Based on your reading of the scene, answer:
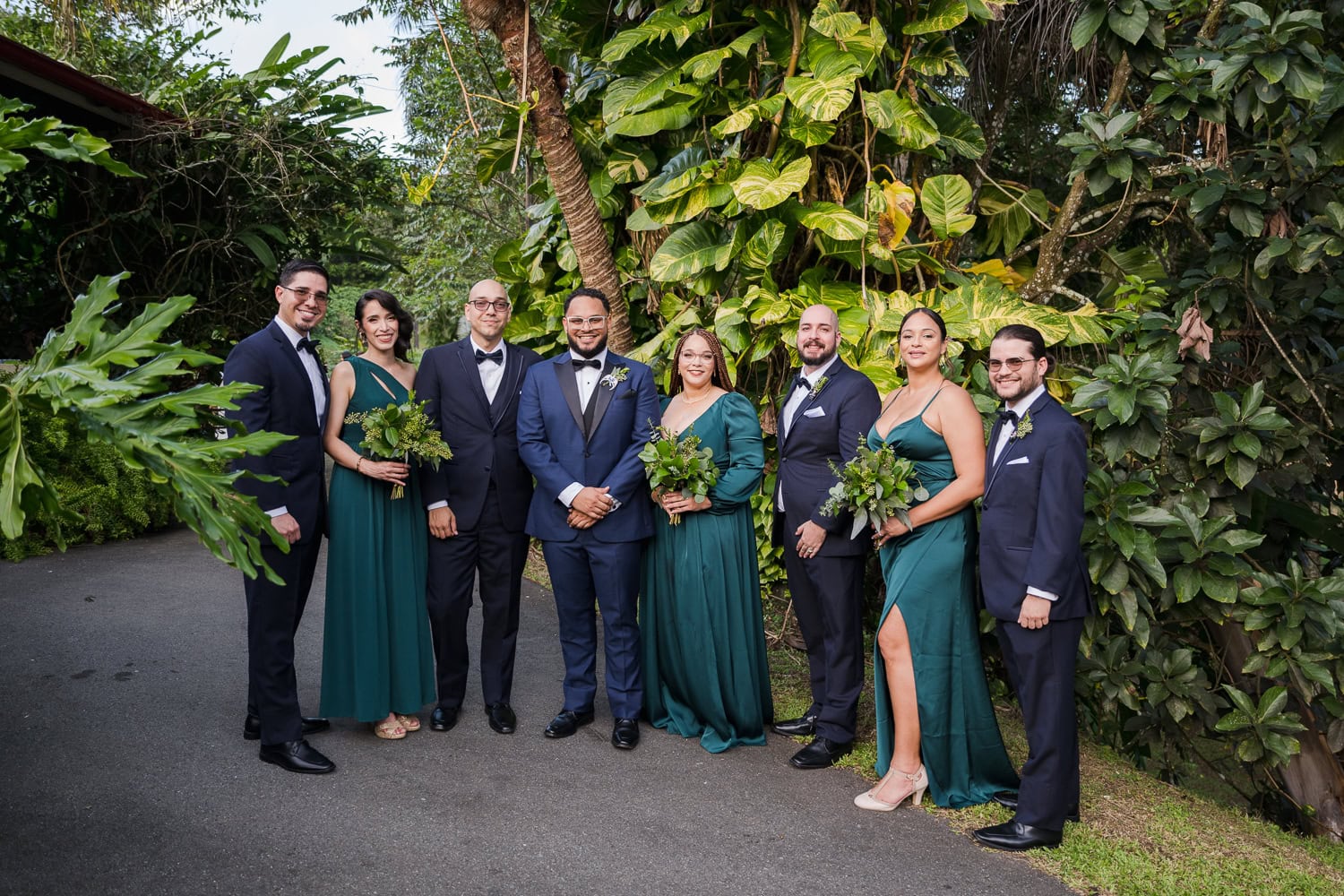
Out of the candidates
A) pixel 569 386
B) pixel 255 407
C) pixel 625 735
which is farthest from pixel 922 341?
pixel 255 407

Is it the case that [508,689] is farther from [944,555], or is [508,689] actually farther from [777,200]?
[777,200]

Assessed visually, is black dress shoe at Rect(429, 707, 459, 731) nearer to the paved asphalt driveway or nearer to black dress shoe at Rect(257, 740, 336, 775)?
the paved asphalt driveway

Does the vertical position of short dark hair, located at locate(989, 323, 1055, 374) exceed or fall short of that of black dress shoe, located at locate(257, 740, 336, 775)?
it exceeds it

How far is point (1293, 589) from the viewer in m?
4.39

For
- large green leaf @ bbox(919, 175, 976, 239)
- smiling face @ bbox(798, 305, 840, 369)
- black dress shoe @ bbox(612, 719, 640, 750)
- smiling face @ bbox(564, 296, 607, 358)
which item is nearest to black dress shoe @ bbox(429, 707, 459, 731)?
black dress shoe @ bbox(612, 719, 640, 750)

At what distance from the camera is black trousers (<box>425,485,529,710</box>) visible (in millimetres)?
4711

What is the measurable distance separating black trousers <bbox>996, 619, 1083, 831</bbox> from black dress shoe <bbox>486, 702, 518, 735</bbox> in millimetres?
2303

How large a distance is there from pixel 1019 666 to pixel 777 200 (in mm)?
2852

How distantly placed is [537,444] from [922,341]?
180 centimetres

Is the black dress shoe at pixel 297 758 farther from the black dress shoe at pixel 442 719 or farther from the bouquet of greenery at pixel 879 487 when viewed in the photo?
the bouquet of greenery at pixel 879 487

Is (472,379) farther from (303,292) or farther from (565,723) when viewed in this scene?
(565,723)

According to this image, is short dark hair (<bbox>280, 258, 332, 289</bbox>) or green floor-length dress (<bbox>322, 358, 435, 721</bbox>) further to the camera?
green floor-length dress (<bbox>322, 358, 435, 721</bbox>)

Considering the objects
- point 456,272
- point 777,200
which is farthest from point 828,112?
point 456,272

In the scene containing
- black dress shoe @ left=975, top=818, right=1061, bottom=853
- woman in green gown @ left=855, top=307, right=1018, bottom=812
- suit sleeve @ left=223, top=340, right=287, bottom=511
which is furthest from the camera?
suit sleeve @ left=223, top=340, right=287, bottom=511
